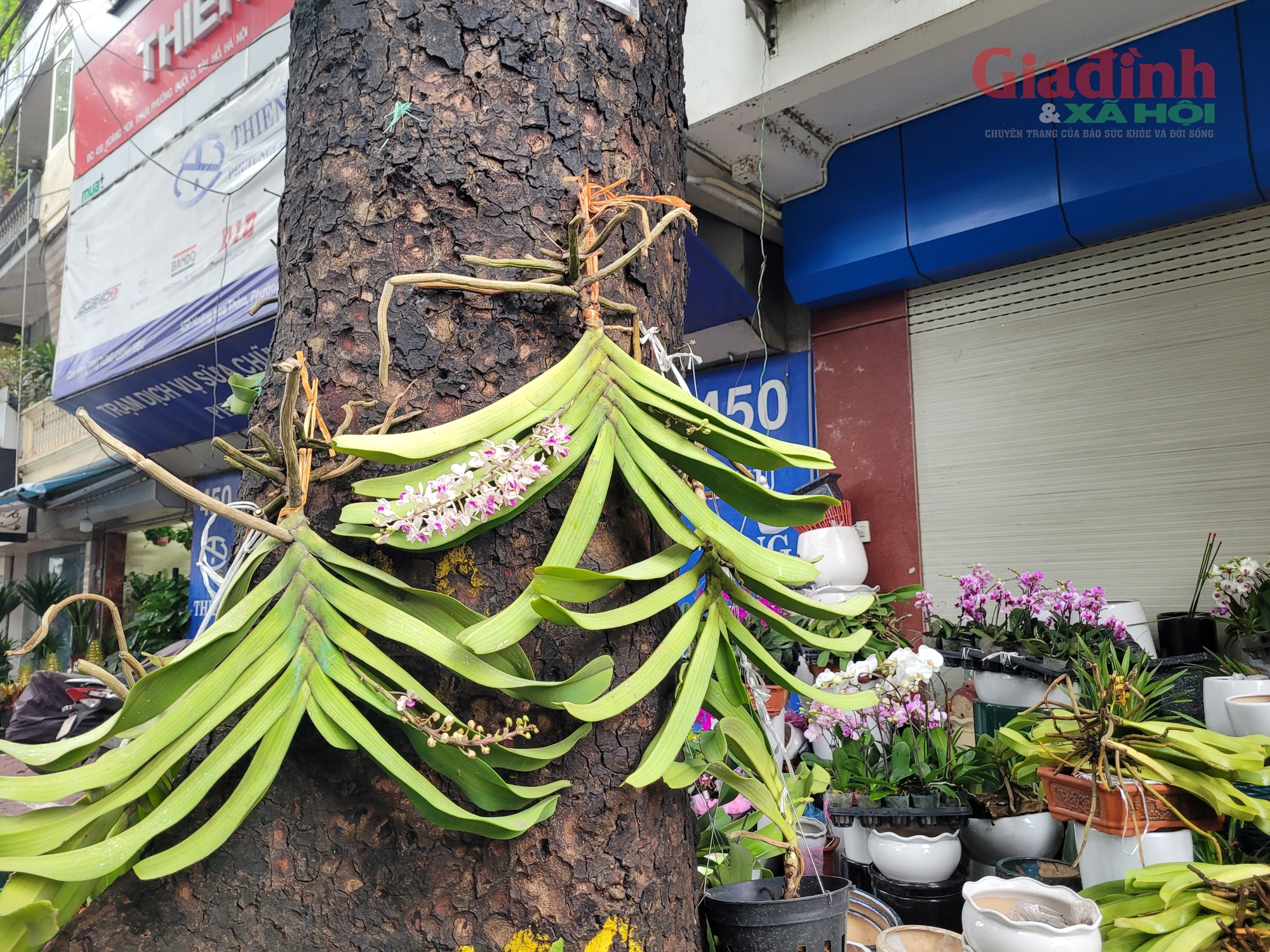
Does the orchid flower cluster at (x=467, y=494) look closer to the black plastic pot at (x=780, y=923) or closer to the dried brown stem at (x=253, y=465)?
the dried brown stem at (x=253, y=465)

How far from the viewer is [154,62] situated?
4750 mm

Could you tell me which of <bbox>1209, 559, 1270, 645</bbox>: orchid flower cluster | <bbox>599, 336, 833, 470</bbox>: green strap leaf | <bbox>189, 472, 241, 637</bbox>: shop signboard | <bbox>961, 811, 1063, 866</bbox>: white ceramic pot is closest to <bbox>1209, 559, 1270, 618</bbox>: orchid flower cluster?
<bbox>1209, 559, 1270, 645</bbox>: orchid flower cluster

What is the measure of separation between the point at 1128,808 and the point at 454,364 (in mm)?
1241

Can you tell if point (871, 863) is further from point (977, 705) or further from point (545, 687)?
point (545, 687)

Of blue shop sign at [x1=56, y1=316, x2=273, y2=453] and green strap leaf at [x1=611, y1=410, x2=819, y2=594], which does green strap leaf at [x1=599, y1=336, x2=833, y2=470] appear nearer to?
green strap leaf at [x1=611, y1=410, x2=819, y2=594]

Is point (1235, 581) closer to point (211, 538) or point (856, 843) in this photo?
point (856, 843)

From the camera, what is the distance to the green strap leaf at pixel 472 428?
62 centimetres

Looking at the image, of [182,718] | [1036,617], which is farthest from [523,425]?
[1036,617]

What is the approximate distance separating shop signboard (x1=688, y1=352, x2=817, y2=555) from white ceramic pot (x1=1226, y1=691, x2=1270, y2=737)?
9.22ft

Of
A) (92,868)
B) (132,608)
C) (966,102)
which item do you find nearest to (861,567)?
(966,102)

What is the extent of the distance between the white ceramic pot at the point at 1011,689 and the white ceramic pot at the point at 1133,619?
45 cm

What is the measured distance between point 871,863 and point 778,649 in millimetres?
1418

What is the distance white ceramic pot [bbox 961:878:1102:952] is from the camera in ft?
2.99

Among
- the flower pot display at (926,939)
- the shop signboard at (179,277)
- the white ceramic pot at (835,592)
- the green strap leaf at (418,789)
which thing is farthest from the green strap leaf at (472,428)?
the shop signboard at (179,277)
